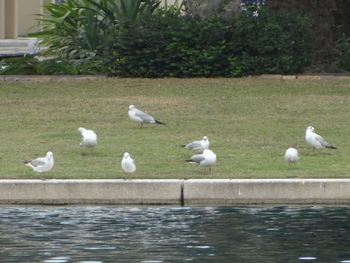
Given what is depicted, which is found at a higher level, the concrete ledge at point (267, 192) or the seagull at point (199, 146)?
the seagull at point (199, 146)

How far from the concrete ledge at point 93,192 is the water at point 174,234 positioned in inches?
8.7

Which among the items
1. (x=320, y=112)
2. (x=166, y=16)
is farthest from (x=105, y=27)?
(x=320, y=112)

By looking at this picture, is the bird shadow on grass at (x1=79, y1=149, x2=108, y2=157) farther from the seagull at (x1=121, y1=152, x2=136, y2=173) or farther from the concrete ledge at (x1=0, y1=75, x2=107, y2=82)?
the concrete ledge at (x1=0, y1=75, x2=107, y2=82)

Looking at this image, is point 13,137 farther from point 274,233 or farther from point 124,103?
point 274,233

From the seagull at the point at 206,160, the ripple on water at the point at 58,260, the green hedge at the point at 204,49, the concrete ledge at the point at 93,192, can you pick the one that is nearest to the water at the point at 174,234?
the ripple on water at the point at 58,260

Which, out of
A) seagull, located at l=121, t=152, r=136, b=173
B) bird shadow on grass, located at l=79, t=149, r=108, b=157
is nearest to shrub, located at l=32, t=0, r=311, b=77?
bird shadow on grass, located at l=79, t=149, r=108, b=157

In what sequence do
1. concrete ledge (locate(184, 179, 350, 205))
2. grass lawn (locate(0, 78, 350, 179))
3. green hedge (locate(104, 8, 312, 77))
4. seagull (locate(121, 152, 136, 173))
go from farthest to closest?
green hedge (locate(104, 8, 312, 77)) < grass lawn (locate(0, 78, 350, 179)) < seagull (locate(121, 152, 136, 173)) < concrete ledge (locate(184, 179, 350, 205))

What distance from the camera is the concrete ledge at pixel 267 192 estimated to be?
471 inches

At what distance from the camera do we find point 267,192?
1198 centimetres

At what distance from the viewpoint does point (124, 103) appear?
2072 cm

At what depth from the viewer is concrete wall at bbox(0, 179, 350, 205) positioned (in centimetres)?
1197

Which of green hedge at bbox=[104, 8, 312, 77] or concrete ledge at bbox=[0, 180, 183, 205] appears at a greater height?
green hedge at bbox=[104, 8, 312, 77]

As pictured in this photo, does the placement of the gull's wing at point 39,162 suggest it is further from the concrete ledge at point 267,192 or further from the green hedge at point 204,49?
the green hedge at point 204,49

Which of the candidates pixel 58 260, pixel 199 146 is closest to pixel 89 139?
pixel 199 146
